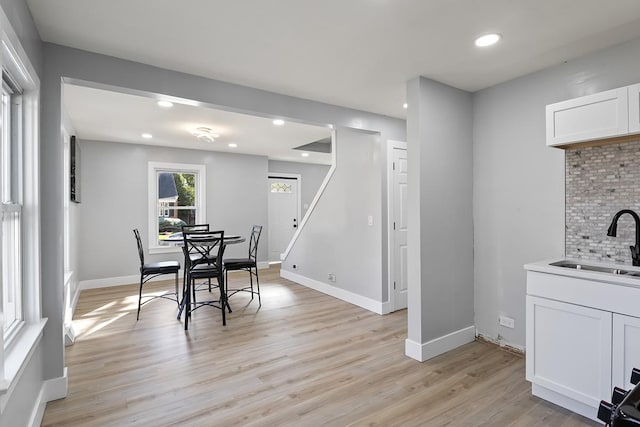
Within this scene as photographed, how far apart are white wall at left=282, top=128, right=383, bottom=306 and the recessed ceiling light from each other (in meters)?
1.72

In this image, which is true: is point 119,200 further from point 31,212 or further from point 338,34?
point 338,34

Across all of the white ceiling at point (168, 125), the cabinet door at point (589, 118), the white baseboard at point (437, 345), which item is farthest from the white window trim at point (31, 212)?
the cabinet door at point (589, 118)

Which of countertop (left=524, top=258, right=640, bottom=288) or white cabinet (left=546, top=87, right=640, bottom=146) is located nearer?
countertop (left=524, top=258, right=640, bottom=288)

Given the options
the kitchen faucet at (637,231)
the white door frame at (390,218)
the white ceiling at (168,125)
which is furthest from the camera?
the white door frame at (390,218)

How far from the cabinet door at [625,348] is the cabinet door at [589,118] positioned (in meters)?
1.10

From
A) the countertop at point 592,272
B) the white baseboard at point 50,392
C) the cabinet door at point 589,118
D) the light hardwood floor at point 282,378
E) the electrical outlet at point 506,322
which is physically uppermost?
the cabinet door at point 589,118

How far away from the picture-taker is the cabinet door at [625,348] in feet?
5.97

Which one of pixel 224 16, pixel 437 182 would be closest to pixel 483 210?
pixel 437 182

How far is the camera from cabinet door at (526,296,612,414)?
1.95m

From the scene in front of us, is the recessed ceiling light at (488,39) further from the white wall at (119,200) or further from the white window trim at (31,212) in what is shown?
the white wall at (119,200)

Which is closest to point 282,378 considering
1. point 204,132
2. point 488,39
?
point 488,39

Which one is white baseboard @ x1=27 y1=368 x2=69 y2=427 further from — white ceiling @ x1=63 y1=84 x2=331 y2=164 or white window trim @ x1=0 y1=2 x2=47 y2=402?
white ceiling @ x1=63 y1=84 x2=331 y2=164

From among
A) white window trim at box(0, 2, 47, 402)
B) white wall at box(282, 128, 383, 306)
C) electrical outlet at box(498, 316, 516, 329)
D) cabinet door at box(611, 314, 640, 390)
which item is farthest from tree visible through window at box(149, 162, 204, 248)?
cabinet door at box(611, 314, 640, 390)

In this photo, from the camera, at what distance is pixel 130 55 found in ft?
8.02
